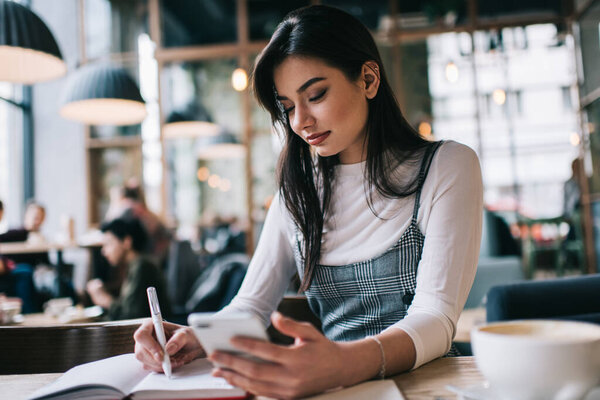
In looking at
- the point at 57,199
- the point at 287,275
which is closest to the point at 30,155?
the point at 57,199

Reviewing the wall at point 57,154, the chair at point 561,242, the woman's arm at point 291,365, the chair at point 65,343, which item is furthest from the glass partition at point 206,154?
the woman's arm at point 291,365

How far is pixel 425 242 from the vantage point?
38.3 inches

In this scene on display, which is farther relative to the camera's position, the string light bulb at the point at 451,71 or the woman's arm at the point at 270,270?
the string light bulb at the point at 451,71

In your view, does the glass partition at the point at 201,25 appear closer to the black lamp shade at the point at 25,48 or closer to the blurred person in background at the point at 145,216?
the blurred person in background at the point at 145,216

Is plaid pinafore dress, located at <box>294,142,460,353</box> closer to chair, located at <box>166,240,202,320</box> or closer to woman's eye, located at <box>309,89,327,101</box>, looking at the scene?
woman's eye, located at <box>309,89,327,101</box>

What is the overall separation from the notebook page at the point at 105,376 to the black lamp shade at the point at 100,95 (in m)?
2.88

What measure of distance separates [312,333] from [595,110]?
5.77 metres

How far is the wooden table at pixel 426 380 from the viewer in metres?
0.65

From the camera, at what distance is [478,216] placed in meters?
1.00

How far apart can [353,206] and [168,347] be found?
53 cm

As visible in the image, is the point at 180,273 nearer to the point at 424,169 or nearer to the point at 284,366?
the point at 424,169

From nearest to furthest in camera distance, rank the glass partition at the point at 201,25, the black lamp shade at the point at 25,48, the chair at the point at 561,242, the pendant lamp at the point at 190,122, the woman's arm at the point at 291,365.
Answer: the woman's arm at the point at 291,365
the black lamp shade at the point at 25,48
the pendant lamp at the point at 190,122
the chair at the point at 561,242
the glass partition at the point at 201,25

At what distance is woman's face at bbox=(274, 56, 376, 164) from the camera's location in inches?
42.3

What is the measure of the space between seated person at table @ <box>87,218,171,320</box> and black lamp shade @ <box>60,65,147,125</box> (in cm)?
93
